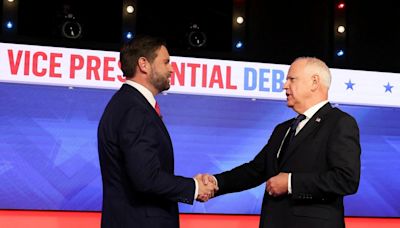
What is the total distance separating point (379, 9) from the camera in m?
5.87

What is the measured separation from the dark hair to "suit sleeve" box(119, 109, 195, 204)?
0.22 metres

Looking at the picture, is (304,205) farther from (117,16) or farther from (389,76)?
(117,16)

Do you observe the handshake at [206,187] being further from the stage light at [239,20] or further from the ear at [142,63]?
the stage light at [239,20]

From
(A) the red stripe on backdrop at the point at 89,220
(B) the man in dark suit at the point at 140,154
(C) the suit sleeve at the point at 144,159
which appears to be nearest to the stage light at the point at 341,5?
(A) the red stripe on backdrop at the point at 89,220

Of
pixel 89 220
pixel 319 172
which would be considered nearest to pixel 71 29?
pixel 89 220

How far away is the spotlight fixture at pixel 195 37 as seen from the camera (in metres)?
5.47

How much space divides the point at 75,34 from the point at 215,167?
1.83 m

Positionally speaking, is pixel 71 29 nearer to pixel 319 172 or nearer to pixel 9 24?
pixel 9 24

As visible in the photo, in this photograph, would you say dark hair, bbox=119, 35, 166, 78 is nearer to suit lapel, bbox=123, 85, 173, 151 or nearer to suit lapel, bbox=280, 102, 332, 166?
suit lapel, bbox=123, 85, 173, 151

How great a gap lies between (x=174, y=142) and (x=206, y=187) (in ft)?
5.77

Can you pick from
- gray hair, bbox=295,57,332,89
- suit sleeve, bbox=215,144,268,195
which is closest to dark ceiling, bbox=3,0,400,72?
suit sleeve, bbox=215,144,268,195

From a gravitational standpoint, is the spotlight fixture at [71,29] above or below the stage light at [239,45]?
above

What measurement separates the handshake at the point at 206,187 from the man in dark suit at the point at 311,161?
1 cm

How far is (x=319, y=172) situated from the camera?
2322mm
